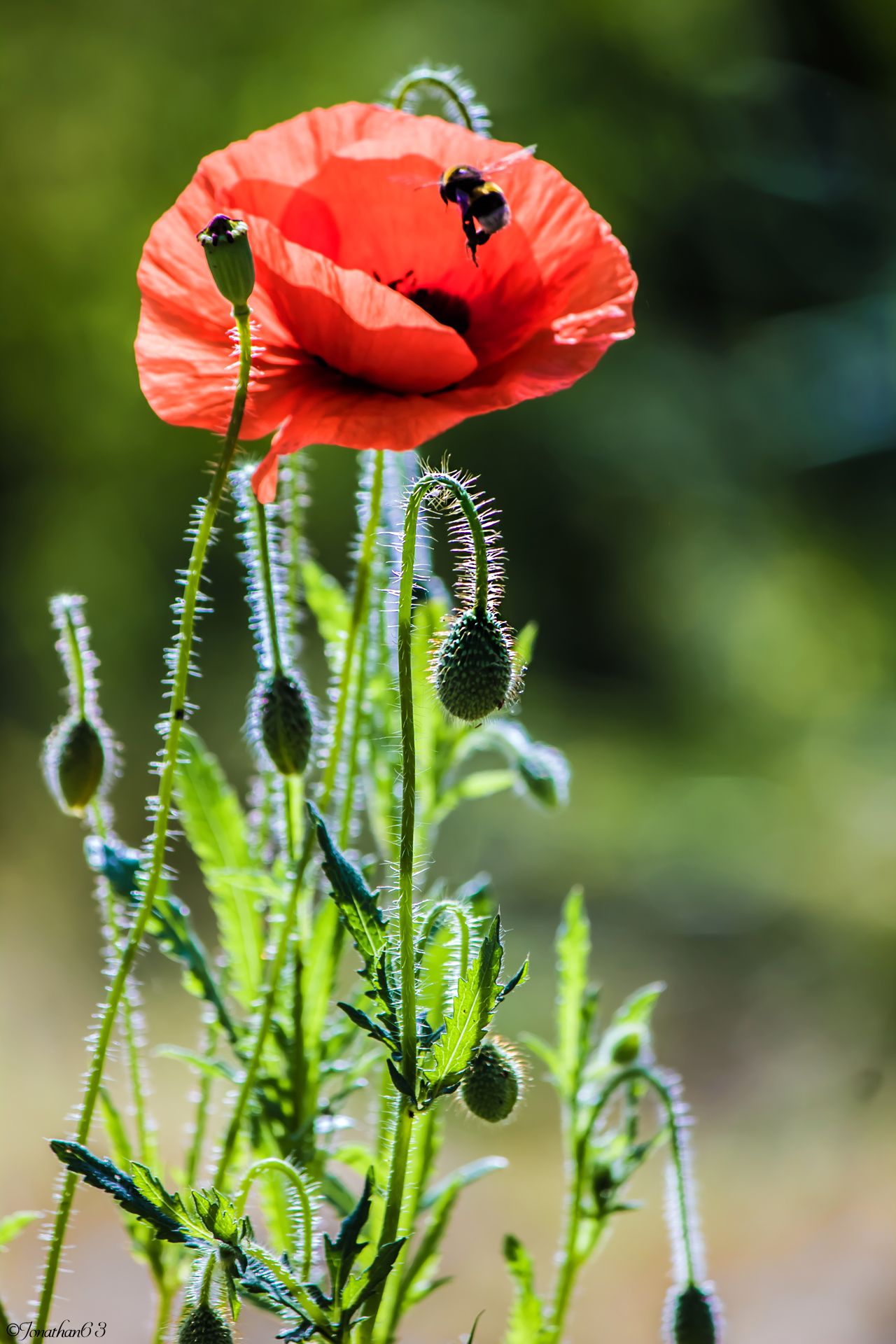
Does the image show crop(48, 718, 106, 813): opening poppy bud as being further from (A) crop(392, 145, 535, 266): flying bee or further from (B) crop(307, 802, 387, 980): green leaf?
(A) crop(392, 145, 535, 266): flying bee

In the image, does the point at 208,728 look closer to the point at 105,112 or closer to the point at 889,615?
the point at 105,112

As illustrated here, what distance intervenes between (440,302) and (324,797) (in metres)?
0.25

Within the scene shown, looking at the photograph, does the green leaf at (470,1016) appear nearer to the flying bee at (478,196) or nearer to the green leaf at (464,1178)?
the green leaf at (464,1178)

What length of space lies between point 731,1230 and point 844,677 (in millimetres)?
1372

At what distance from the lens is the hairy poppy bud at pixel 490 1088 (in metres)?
0.57

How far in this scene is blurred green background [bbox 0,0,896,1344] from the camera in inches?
93.3

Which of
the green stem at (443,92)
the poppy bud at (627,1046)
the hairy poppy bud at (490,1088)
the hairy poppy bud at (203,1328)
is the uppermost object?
the green stem at (443,92)

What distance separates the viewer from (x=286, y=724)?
59cm

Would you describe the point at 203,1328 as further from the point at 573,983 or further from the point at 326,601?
the point at 326,601

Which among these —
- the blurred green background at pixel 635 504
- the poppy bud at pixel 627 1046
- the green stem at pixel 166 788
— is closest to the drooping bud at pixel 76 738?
the green stem at pixel 166 788

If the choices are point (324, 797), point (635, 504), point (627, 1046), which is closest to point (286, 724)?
point (324, 797)

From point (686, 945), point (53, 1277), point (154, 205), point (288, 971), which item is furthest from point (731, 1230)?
point (154, 205)

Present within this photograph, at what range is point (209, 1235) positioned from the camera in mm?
498

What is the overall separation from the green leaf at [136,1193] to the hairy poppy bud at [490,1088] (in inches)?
5.2
